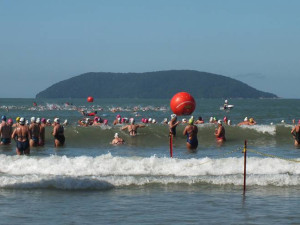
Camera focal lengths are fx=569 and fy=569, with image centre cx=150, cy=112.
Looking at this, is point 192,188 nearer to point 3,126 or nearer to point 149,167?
point 149,167

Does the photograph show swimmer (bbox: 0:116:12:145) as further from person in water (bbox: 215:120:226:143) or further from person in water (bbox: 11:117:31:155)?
person in water (bbox: 215:120:226:143)

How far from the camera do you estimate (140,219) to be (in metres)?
10.1

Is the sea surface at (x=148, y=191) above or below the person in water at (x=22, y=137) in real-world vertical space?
below

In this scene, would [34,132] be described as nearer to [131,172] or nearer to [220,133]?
[131,172]

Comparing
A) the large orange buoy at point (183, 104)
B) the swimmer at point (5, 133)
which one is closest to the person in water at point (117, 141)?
the large orange buoy at point (183, 104)

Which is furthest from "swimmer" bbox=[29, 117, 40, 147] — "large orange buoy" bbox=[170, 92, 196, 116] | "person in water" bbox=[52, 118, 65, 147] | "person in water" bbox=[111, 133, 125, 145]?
"large orange buoy" bbox=[170, 92, 196, 116]

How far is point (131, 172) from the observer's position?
15359 mm

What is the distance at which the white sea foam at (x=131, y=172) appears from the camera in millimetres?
13219

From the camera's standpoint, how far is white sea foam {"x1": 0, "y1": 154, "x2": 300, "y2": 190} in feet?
43.4

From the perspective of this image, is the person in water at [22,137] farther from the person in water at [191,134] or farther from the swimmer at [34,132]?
the person in water at [191,134]

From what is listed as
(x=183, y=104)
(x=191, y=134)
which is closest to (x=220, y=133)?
(x=183, y=104)

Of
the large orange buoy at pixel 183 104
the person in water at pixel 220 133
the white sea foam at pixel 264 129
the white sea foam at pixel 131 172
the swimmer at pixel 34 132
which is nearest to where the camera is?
the white sea foam at pixel 131 172

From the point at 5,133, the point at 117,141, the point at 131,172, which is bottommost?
the point at 131,172

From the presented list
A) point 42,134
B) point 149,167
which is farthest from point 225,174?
point 42,134
